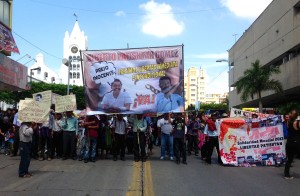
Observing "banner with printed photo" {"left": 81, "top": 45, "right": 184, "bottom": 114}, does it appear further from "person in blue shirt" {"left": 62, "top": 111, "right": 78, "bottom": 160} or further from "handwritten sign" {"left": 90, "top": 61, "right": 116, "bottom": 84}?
"person in blue shirt" {"left": 62, "top": 111, "right": 78, "bottom": 160}

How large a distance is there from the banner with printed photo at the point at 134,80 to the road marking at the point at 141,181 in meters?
2.02

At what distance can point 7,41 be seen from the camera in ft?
82.9

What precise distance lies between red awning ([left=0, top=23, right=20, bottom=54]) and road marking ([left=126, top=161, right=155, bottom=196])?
1475 centimetres

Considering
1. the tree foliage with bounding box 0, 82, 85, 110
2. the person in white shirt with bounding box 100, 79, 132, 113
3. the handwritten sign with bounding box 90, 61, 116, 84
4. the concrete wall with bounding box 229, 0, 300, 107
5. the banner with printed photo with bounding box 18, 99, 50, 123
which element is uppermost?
the concrete wall with bounding box 229, 0, 300, 107

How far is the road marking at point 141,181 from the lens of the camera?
8393mm

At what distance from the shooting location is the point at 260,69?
127ft

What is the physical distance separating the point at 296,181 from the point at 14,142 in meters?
9.65

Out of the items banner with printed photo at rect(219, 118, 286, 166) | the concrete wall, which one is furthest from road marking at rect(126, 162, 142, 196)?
the concrete wall

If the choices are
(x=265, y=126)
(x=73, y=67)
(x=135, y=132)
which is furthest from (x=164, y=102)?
(x=73, y=67)

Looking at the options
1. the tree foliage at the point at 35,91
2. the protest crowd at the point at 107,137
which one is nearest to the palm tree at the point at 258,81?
the protest crowd at the point at 107,137

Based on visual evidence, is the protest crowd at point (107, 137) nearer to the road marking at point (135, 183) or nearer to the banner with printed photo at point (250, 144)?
the banner with printed photo at point (250, 144)

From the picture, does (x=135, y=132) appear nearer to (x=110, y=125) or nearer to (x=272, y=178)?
(x=110, y=125)

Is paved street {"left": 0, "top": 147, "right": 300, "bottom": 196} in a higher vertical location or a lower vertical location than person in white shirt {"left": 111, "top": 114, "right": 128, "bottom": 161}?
lower

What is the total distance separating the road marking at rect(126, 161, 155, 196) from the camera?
8.39 metres
